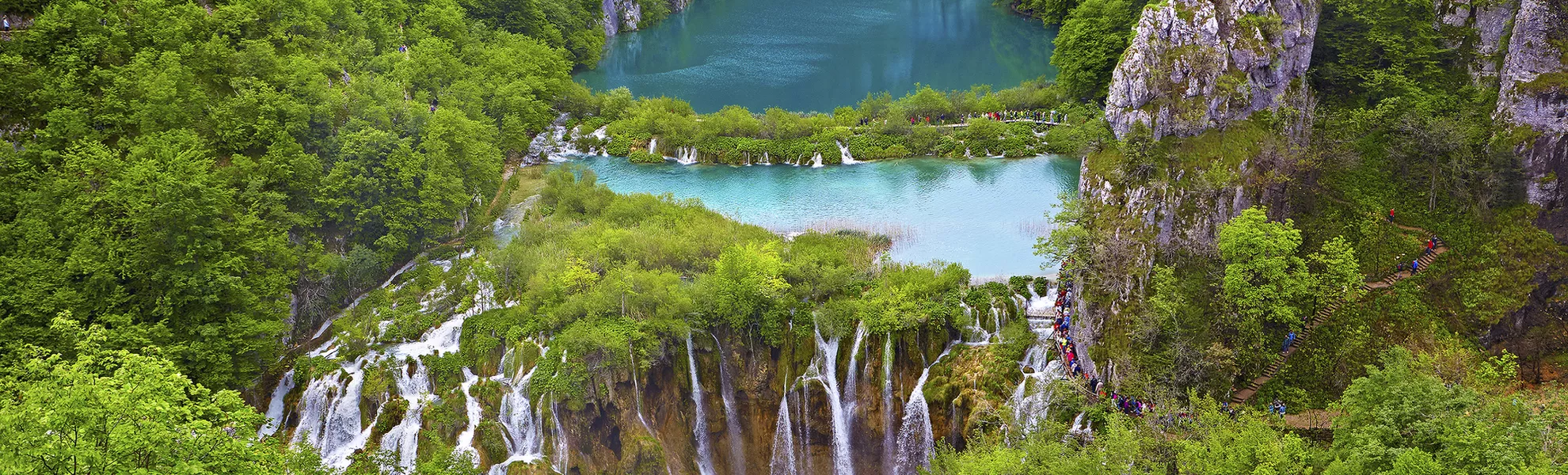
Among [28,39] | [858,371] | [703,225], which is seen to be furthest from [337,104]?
[858,371]

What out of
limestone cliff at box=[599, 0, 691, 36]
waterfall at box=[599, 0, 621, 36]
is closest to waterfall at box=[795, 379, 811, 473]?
limestone cliff at box=[599, 0, 691, 36]

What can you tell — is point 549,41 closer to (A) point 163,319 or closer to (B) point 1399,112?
(A) point 163,319

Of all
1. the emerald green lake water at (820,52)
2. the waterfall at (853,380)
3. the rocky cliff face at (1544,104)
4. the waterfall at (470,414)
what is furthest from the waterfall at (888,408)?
the emerald green lake water at (820,52)

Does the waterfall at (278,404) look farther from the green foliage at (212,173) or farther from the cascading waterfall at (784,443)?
the cascading waterfall at (784,443)

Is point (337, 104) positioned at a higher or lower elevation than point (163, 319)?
higher

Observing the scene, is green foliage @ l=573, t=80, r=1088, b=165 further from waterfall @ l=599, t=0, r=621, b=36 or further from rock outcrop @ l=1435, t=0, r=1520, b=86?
waterfall @ l=599, t=0, r=621, b=36

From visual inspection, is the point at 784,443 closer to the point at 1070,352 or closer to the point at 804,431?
the point at 804,431

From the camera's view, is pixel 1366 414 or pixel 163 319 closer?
pixel 1366 414

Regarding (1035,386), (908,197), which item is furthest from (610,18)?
(1035,386)

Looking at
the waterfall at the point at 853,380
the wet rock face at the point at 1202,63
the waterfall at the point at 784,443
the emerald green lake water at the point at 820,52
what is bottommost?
the waterfall at the point at 784,443
